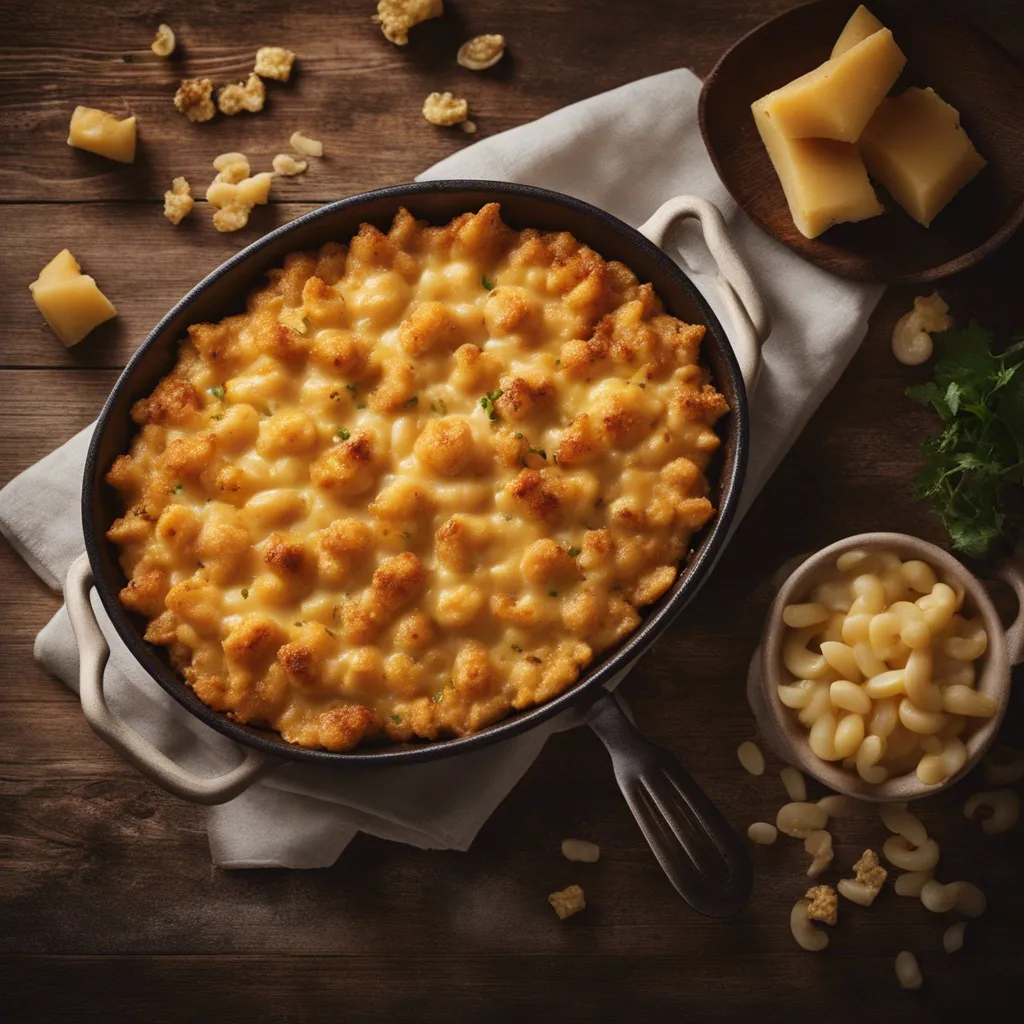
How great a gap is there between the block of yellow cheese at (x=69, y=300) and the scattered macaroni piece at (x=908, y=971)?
→ 289cm

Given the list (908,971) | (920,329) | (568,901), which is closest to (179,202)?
(920,329)

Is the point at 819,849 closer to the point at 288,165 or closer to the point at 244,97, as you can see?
the point at 288,165

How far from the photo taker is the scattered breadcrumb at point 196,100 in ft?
9.73

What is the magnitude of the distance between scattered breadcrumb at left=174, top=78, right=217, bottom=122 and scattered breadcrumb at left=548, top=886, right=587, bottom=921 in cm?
244

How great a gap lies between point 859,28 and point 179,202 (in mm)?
1950

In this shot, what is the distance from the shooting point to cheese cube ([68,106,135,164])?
295 cm

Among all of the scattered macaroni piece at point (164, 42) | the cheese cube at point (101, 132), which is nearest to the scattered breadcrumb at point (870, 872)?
the cheese cube at point (101, 132)

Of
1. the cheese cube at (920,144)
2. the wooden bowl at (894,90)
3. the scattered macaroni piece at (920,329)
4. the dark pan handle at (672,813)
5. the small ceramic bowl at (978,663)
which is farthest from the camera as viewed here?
the scattered macaroni piece at (920,329)

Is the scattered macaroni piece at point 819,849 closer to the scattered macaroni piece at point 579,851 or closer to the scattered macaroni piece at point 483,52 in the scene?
the scattered macaroni piece at point 579,851

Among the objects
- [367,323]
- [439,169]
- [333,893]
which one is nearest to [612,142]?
[439,169]

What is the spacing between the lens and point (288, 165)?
9.75 feet

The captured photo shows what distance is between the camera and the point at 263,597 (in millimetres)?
2346

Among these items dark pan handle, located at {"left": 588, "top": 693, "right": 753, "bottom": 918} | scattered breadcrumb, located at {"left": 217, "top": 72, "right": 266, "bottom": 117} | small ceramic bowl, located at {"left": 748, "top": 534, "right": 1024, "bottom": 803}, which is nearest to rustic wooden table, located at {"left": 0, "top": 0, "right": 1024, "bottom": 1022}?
scattered breadcrumb, located at {"left": 217, "top": 72, "right": 266, "bottom": 117}

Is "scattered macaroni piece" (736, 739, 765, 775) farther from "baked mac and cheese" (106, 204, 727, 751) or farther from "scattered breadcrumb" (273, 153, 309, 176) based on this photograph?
"scattered breadcrumb" (273, 153, 309, 176)
